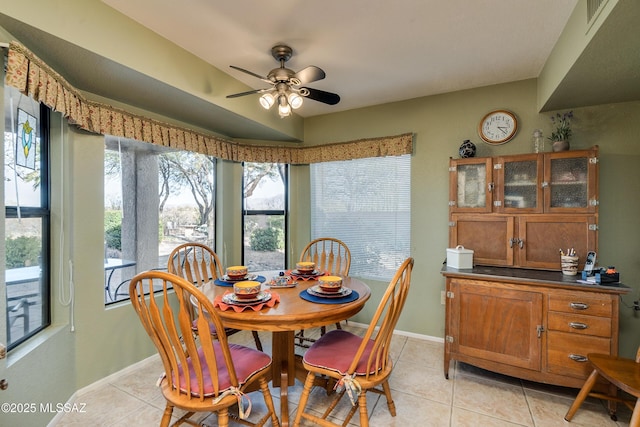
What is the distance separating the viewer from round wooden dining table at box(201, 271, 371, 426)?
1.47m

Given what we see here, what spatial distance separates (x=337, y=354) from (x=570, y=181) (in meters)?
2.21

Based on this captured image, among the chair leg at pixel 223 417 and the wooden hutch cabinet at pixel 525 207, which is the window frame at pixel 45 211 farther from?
the wooden hutch cabinet at pixel 525 207

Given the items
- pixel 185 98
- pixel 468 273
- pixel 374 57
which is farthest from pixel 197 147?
pixel 468 273

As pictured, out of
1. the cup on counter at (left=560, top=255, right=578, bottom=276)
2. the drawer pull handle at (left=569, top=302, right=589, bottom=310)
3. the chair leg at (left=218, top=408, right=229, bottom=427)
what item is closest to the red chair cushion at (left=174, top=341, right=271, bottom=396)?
the chair leg at (left=218, top=408, right=229, bottom=427)

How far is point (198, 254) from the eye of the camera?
308cm

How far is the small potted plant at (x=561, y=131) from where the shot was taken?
7.54ft

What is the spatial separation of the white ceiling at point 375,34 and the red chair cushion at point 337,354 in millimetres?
2063

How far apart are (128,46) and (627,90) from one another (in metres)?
3.45

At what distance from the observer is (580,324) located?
75.2 inches

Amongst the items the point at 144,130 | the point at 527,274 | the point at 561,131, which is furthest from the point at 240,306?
the point at 561,131

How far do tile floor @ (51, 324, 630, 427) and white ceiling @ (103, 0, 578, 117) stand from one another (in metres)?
2.52

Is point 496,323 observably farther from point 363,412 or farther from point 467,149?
point 467,149

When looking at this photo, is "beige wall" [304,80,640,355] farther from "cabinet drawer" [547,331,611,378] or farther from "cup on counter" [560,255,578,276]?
"cabinet drawer" [547,331,611,378]

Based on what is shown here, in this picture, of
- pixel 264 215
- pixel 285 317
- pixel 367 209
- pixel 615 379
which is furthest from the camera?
pixel 264 215
